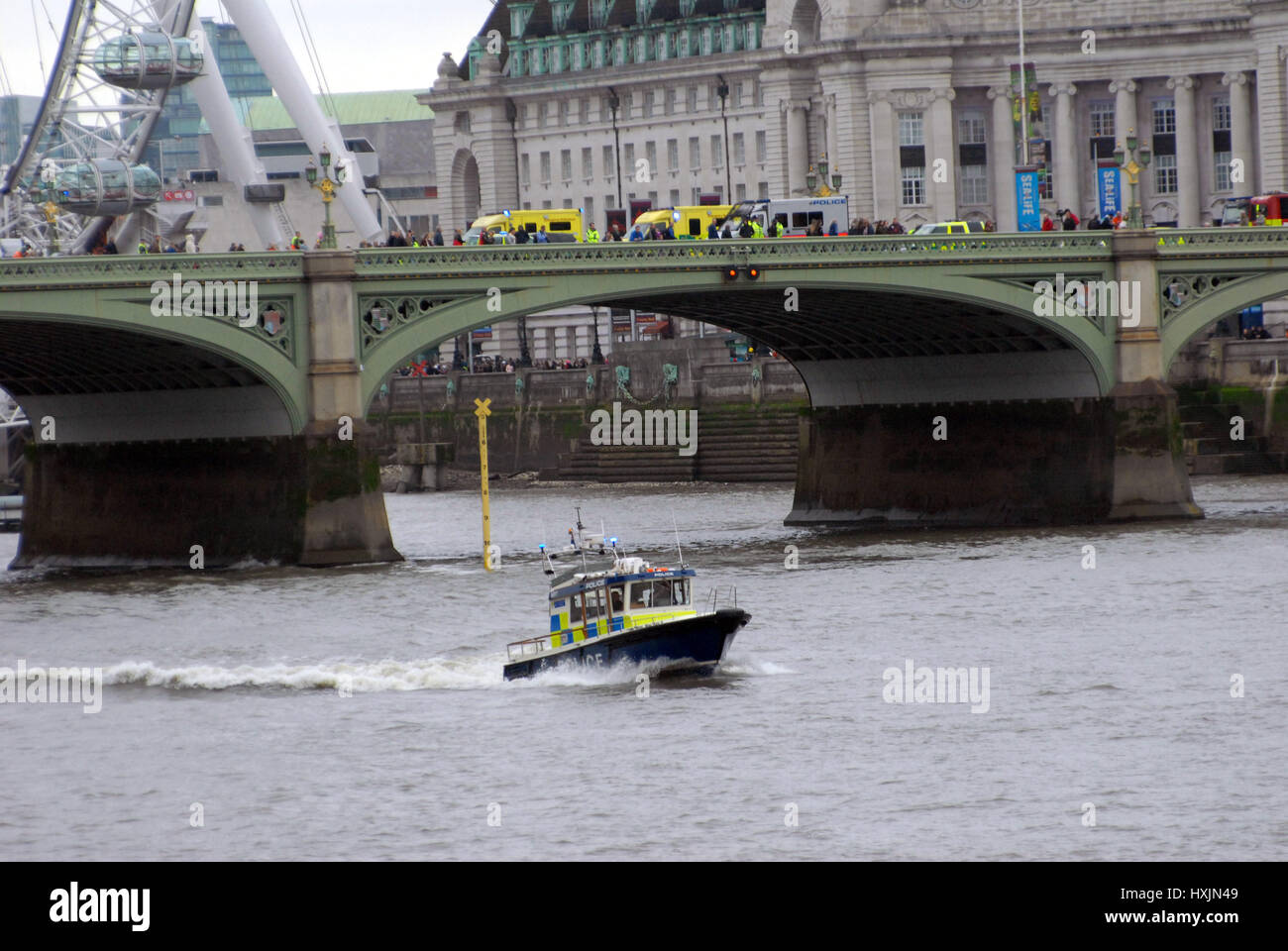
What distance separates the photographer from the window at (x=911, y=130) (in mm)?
145000

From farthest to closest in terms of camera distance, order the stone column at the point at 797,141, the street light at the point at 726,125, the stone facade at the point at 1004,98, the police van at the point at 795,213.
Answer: the street light at the point at 726,125 → the stone column at the point at 797,141 → the stone facade at the point at 1004,98 → the police van at the point at 795,213

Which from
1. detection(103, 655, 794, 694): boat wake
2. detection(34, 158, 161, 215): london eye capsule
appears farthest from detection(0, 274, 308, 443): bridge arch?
detection(34, 158, 161, 215): london eye capsule

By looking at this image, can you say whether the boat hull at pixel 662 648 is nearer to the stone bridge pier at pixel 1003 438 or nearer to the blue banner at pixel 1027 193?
the stone bridge pier at pixel 1003 438

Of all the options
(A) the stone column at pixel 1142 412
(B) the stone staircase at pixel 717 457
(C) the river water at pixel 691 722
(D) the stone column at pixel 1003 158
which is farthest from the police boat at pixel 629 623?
(D) the stone column at pixel 1003 158

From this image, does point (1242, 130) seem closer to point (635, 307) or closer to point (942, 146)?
point (942, 146)

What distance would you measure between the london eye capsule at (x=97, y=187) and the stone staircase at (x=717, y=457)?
22.7 m

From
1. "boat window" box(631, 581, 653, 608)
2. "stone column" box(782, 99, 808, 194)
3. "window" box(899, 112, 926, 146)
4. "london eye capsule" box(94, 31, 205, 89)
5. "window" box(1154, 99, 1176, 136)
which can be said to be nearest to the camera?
"boat window" box(631, 581, 653, 608)

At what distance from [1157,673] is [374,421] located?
88.4 metres

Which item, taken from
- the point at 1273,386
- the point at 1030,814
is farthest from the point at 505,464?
the point at 1030,814

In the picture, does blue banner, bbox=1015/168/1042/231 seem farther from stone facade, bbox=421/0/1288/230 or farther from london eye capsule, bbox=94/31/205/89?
stone facade, bbox=421/0/1288/230

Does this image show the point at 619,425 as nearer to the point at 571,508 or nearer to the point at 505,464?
the point at 505,464

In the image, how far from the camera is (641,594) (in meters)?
46.2

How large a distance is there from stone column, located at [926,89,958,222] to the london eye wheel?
4146 centimetres

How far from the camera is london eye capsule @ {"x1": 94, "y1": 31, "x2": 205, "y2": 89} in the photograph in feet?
361
